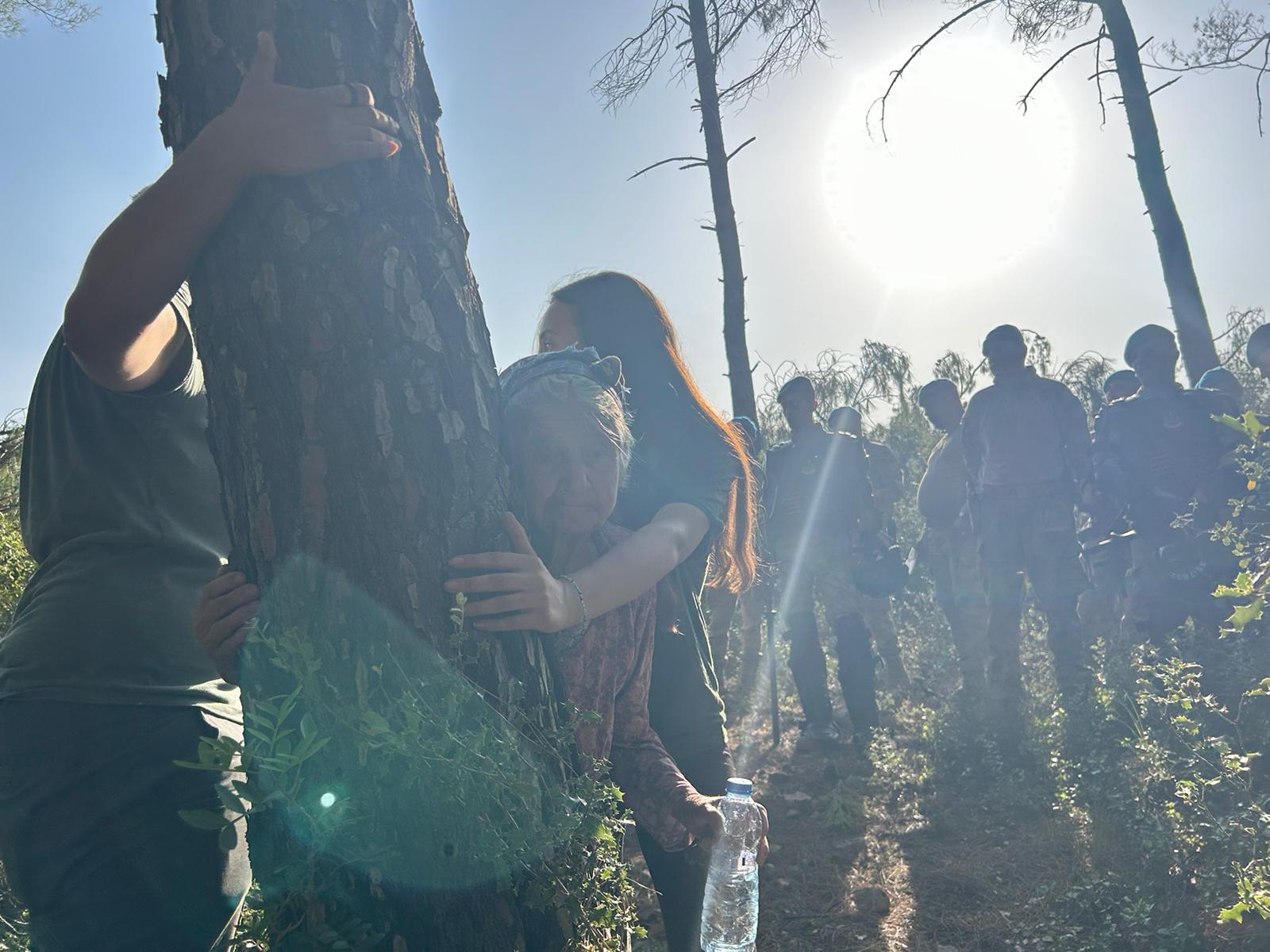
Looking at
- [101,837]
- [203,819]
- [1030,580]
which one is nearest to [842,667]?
[1030,580]

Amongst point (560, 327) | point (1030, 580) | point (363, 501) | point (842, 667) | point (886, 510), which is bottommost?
point (363, 501)

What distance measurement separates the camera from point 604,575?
68.4 inches

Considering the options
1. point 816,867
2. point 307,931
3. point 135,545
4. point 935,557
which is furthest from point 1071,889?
point 935,557

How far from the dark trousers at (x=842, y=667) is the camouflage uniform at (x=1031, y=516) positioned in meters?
0.79

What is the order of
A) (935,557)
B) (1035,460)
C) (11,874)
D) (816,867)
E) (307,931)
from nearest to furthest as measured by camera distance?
1. (307,931)
2. (11,874)
3. (816,867)
4. (1035,460)
5. (935,557)

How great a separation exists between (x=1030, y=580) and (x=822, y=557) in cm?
134

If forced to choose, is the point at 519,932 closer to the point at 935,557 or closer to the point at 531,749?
the point at 531,749

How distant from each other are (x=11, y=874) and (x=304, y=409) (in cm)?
108

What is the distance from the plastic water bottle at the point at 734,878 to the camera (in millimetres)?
2006

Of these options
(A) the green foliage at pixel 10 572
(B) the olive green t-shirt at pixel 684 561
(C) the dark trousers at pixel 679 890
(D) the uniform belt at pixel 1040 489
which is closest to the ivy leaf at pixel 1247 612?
(B) the olive green t-shirt at pixel 684 561

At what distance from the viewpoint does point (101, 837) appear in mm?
1647

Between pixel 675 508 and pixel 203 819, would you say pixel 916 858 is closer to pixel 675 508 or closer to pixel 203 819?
pixel 675 508

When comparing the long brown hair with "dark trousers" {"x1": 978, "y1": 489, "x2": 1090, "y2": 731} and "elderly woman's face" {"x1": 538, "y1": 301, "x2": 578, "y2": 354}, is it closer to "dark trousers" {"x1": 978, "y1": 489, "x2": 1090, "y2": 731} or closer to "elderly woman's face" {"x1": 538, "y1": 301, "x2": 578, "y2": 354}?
"elderly woman's face" {"x1": 538, "y1": 301, "x2": 578, "y2": 354}

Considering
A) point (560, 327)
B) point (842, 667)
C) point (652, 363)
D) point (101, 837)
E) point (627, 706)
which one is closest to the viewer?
point (101, 837)
